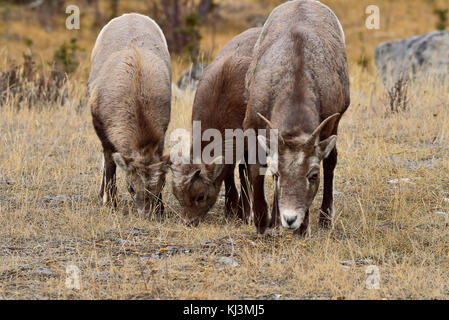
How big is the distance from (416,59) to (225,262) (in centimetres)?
927

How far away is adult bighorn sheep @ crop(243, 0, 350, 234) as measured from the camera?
661cm

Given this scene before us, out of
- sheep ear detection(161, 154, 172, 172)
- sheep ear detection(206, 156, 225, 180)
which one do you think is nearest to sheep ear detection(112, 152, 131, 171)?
sheep ear detection(161, 154, 172, 172)

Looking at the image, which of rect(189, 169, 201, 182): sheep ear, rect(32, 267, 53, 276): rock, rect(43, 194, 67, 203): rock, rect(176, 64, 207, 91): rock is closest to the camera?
rect(32, 267, 53, 276): rock

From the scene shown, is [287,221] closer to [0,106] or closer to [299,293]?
[299,293]

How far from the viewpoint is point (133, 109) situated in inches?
319

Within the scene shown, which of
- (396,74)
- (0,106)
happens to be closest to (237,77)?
(0,106)

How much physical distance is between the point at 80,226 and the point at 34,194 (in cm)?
151

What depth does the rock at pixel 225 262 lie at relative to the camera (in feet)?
21.3

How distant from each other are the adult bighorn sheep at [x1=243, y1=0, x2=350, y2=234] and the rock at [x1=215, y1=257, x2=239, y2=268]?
1.82 feet

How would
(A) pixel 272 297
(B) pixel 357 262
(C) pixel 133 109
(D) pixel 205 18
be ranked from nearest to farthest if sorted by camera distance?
(A) pixel 272 297
(B) pixel 357 262
(C) pixel 133 109
(D) pixel 205 18

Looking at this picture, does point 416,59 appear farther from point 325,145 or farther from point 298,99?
point 325,145

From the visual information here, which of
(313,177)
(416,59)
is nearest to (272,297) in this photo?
(313,177)

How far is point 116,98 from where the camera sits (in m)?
8.31

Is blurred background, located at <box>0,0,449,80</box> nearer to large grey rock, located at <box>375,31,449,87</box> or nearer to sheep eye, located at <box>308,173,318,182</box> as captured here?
large grey rock, located at <box>375,31,449,87</box>
